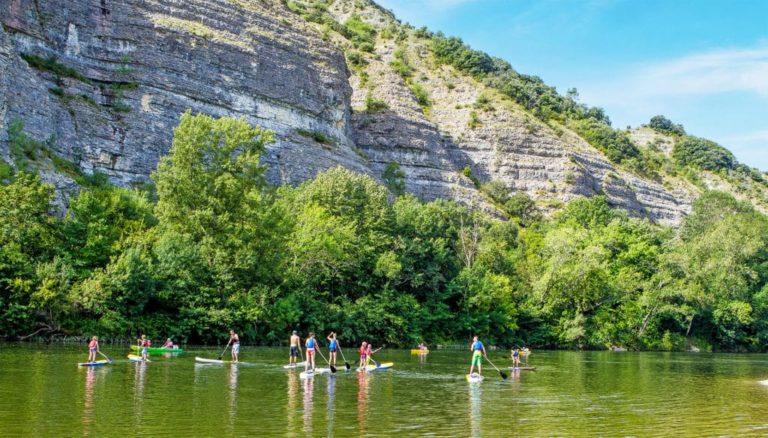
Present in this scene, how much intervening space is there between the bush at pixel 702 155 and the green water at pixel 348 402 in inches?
5376

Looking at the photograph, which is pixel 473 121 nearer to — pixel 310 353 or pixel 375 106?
pixel 375 106

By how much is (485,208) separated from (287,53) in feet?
120

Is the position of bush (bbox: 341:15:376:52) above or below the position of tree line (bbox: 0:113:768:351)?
above

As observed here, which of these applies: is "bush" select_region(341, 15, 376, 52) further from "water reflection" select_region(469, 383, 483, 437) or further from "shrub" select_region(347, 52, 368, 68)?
"water reflection" select_region(469, 383, 483, 437)

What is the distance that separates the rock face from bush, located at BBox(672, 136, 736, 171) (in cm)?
2814

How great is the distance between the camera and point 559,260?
82.8 m

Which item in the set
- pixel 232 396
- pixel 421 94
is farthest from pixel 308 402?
pixel 421 94

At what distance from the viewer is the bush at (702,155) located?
168 m

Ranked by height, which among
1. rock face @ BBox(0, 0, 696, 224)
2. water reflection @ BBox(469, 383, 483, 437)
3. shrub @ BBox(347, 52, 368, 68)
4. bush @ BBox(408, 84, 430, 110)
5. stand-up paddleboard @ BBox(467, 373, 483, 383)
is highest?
shrub @ BBox(347, 52, 368, 68)

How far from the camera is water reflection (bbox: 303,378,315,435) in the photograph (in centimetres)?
2003

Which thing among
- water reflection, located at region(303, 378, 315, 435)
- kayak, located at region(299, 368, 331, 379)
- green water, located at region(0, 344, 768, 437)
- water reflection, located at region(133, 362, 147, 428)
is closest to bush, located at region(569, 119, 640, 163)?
green water, located at region(0, 344, 768, 437)

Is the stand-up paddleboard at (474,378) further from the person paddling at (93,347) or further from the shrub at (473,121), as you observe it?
the shrub at (473,121)

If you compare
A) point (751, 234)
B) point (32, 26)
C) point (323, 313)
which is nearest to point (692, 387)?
point (323, 313)

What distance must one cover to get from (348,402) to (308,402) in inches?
56.5
